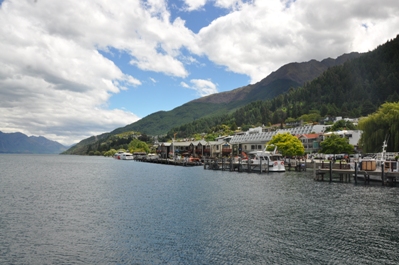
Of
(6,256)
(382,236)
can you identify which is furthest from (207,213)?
(6,256)

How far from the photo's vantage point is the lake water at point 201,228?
22188mm

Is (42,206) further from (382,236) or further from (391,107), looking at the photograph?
(391,107)

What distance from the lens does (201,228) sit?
29203 mm

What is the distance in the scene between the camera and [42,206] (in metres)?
39.1

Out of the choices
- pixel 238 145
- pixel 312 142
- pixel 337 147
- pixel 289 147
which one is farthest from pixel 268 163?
pixel 238 145

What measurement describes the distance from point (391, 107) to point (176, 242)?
69543 millimetres

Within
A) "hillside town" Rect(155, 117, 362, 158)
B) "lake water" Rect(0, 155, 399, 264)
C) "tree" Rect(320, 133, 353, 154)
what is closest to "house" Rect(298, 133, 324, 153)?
"hillside town" Rect(155, 117, 362, 158)

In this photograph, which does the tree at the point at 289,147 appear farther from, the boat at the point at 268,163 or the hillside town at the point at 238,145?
the hillside town at the point at 238,145

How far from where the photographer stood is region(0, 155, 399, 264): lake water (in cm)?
2219

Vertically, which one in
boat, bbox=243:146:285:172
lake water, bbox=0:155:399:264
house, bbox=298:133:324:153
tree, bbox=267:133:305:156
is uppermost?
house, bbox=298:133:324:153

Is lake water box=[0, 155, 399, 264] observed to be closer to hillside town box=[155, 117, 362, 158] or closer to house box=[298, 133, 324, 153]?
house box=[298, 133, 324, 153]

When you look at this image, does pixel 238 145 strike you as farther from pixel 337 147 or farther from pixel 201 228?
pixel 201 228

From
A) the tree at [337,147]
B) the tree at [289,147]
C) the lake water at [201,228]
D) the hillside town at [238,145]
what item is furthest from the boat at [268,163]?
the hillside town at [238,145]

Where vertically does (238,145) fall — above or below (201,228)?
above
